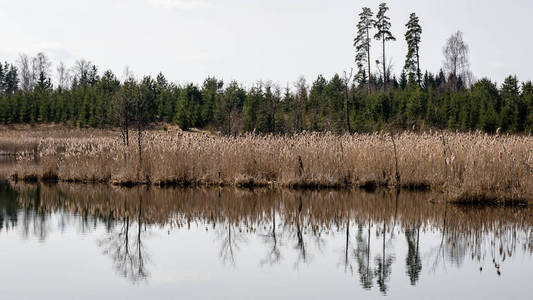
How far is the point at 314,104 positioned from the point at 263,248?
34605mm

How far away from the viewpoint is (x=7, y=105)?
169 feet

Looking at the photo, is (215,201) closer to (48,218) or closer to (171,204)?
(171,204)

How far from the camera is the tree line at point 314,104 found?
109ft

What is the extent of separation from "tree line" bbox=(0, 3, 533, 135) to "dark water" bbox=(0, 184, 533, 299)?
880 centimetres

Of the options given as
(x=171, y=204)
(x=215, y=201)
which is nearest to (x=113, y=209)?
(x=171, y=204)

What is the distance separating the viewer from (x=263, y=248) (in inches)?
296

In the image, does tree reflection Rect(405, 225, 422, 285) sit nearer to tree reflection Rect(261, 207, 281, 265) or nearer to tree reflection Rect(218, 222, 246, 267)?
tree reflection Rect(261, 207, 281, 265)

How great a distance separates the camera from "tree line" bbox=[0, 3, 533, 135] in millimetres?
33344

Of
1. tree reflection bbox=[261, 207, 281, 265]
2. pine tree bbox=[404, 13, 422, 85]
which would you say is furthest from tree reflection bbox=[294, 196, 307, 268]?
pine tree bbox=[404, 13, 422, 85]

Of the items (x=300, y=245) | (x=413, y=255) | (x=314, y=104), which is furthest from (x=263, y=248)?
(x=314, y=104)

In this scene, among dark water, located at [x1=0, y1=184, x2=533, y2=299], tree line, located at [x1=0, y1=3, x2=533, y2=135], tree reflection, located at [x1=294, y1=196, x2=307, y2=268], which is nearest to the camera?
dark water, located at [x1=0, y1=184, x2=533, y2=299]

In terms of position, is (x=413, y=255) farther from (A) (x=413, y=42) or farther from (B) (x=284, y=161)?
(A) (x=413, y=42)

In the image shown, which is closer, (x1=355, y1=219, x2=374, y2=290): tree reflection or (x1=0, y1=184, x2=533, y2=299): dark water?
(x1=0, y1=184, x2=533, y2=299): dark water

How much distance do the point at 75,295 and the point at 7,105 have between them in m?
51.1
